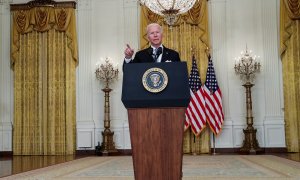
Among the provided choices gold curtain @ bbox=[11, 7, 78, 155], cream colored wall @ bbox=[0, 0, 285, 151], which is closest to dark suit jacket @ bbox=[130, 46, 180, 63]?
cream colored wall @ bbox=[0, 0, 285, 151]

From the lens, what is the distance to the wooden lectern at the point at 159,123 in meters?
3.20

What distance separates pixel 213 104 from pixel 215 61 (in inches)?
52.9

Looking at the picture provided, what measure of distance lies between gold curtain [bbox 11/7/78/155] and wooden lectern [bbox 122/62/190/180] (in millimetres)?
9423

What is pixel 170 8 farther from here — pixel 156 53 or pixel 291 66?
pixel 291 66

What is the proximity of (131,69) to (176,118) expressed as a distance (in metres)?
0.52

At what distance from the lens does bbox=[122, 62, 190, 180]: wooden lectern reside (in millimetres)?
3203

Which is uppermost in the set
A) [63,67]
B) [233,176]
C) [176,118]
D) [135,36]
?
[135,36]

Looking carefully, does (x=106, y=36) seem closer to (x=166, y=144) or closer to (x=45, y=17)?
(x=45, y=17)

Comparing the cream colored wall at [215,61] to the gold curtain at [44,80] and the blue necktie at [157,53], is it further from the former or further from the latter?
the blue necktie at [157,53]

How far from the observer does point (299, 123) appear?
37.0 ft

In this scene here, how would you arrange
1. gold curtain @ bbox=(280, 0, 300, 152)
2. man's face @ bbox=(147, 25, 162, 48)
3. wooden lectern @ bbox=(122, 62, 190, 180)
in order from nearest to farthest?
wooden lectern @ bbox=(122, 62, 190, 180) → man's face @ bbox=(147, 25, 162, 48) → gold curtain @ bbox=(280, 0, 300, 152)

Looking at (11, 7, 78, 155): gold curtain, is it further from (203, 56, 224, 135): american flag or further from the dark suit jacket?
the dark suit jacket

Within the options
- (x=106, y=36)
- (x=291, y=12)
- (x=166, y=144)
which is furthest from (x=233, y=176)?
(x=106, y=36)

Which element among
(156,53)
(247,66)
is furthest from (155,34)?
(247,66)
